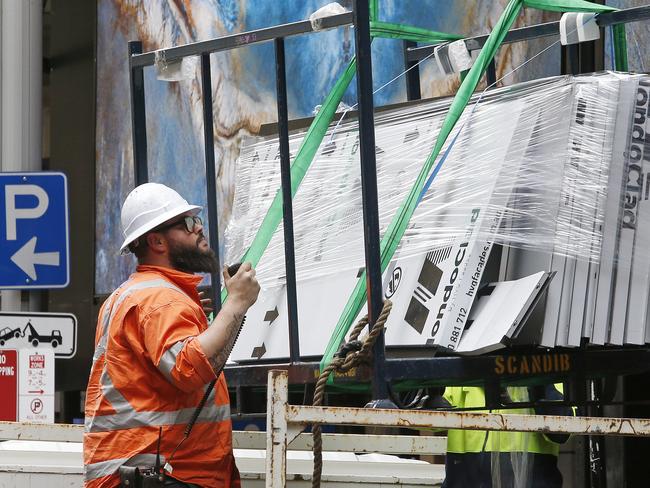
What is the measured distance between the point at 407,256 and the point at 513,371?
57 cm

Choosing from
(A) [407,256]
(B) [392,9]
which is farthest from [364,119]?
(B) [392,9]

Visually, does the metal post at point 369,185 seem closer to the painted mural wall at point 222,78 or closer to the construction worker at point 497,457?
the construction worker at point 497,457

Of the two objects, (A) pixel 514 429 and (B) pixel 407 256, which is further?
(B) pixel 407 256

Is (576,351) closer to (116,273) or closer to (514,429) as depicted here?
(514,429)

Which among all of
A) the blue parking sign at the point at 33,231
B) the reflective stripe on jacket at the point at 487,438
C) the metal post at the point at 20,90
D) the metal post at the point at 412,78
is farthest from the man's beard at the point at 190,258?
the metal post at the point at 20,90

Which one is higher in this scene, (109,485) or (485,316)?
(485,316)

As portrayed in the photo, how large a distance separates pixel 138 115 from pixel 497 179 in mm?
1473

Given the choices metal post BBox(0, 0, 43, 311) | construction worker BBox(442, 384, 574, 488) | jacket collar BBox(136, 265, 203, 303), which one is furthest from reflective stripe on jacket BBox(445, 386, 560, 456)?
metal post BBox(0, 0, 43, 311)

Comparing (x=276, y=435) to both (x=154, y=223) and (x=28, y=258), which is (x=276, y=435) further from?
(x=28, y=258)

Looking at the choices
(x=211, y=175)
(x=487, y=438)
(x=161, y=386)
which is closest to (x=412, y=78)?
(x=211, y=175)

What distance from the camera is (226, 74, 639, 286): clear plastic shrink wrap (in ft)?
15.4

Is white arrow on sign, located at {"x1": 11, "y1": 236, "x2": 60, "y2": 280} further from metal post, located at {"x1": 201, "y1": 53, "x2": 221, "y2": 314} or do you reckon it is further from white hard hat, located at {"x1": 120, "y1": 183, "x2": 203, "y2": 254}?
white hard hat, located at {"x1": 120, "y1": 183, "x2": 203, "y2": 254}

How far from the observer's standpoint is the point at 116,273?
38.9 ft

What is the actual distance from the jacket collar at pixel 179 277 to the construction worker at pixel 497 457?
2.58 meters
